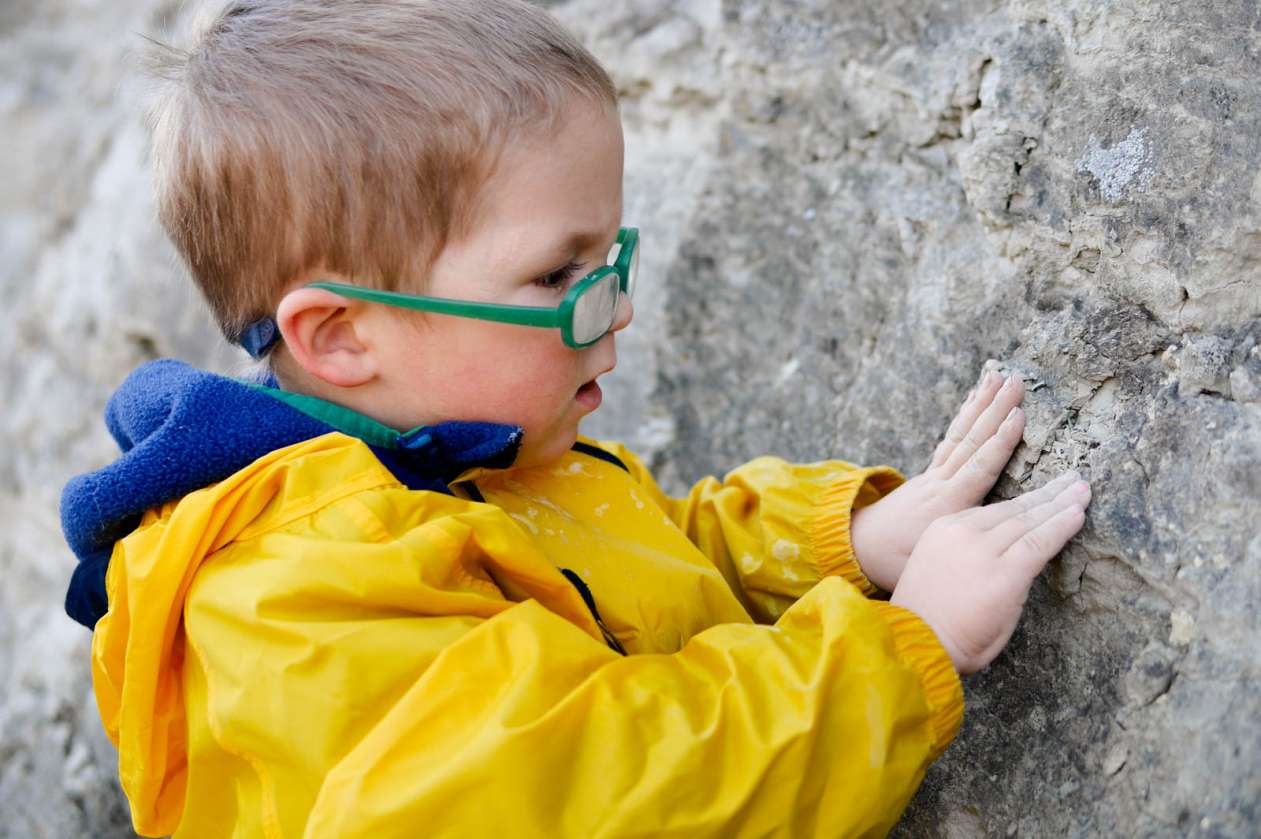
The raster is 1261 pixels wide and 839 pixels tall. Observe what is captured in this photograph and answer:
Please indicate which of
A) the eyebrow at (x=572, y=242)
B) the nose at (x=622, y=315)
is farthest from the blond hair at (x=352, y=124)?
the nose at (x=622, y=315)

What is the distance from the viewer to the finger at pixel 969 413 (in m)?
1.68

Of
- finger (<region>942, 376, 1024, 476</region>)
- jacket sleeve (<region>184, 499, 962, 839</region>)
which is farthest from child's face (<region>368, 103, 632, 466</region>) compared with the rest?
finger (<region>942, 376, 1024, 476</region>)

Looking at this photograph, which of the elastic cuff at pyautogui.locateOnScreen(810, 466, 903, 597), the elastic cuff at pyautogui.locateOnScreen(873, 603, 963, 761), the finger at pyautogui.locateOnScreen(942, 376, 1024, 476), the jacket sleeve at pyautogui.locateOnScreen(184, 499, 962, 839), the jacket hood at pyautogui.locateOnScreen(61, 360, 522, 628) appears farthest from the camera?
the elastic cuff at pyautogui.locateOnScreen(810, 466, 903, 597)

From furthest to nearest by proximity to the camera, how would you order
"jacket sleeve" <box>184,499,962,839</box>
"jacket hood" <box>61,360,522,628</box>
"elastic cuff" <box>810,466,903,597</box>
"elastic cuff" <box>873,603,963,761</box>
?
1. "elastic cuff" <box>810,466,903,597</box>
2. "jacket hood" <box>61,360,522,628</box>
3. "elastic cuff" <box>873,603,963,761</box>
4. "jacket sleeve" <box>184,499,962,839</box>

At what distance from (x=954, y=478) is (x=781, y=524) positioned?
1.05 feet

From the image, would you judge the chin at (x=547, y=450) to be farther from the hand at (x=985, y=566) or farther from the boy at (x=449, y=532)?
the hand at (x=985, y=566)

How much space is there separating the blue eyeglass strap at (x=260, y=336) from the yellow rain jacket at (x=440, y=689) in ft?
0.81

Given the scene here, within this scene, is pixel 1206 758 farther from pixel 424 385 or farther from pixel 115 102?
pixel 115 102

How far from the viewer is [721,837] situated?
54.0 inches

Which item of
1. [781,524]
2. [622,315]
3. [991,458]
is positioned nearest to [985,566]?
[991,458]

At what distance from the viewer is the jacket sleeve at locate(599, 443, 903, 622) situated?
185 centimetres

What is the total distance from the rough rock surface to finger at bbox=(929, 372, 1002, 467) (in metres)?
0.04

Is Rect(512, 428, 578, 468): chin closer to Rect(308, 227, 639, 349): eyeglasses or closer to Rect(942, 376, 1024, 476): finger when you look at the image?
Rect(308, 227, 639, 349): eyeglasses

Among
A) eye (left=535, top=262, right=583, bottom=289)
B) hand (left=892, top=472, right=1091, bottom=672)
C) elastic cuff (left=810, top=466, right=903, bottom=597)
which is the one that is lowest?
elastic cuff (left=810, top=466, right=903, bottom=597)
